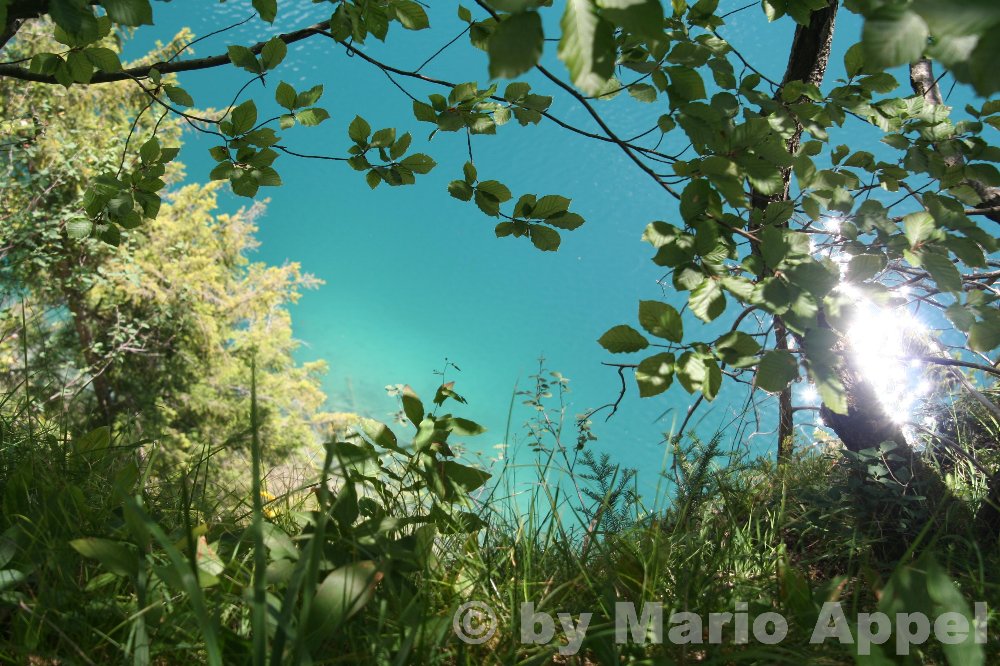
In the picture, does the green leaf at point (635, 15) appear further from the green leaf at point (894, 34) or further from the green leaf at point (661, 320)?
the green leaf at point (661, 320)

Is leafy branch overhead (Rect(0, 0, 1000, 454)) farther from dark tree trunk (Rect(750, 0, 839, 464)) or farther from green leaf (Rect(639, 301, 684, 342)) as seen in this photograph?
dark tree trunk (Rect(750, 0, 839, 464))

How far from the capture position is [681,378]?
906 mm

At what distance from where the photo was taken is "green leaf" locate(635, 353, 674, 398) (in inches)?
36.0

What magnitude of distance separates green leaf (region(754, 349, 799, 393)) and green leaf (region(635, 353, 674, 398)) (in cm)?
12

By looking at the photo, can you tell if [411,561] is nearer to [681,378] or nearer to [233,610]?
[233,610]

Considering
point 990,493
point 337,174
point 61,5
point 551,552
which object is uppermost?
point 337,174

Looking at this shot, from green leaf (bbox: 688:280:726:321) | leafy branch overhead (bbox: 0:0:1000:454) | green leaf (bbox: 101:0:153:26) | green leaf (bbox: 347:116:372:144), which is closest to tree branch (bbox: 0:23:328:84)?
leafy branch overhead (bbox: 0:0:1000:454)

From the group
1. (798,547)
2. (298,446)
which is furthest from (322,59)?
(798,547)

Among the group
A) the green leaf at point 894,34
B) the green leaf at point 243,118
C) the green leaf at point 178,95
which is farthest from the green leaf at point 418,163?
the green leaf at point 894,34

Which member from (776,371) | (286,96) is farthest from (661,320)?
(286,96)

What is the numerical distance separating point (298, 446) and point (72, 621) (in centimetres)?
969

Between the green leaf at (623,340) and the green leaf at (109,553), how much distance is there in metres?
0.67

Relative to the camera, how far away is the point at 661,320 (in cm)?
93

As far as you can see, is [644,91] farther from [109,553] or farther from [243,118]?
[109,553]
